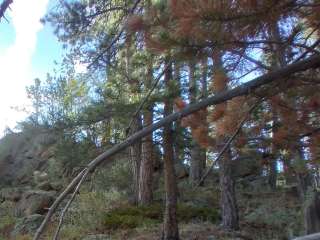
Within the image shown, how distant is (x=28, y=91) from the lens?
96.3 feet

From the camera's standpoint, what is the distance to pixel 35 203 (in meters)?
15.0

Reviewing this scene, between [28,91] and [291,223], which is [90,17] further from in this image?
[28,91]

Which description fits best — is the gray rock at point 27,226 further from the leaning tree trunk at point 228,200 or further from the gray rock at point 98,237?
the leaning tree trunk at point 228,200

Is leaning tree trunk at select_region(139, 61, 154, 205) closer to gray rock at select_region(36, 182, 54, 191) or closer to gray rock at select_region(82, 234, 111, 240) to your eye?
gray rock at select_region(82, 234, 111, 240)

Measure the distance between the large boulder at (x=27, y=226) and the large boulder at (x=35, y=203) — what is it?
1412mm

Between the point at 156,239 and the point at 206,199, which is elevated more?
the point at 206,199

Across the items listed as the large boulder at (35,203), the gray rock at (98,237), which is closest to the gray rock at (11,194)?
the large boulder at (35,203)

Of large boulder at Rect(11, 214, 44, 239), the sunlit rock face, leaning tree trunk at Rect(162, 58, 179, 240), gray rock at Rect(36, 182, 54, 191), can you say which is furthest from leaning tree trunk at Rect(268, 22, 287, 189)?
the sunlit rock face

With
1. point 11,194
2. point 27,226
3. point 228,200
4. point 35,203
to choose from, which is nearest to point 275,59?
point 228,200

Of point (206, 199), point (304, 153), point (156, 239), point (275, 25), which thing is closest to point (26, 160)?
point (206, 199)

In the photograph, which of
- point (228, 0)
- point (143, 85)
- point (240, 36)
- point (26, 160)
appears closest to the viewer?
point (228, 0)

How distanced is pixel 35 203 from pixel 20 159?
9020mm

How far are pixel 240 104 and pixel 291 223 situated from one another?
21.5 ft

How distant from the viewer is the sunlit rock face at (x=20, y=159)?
2171 cm
